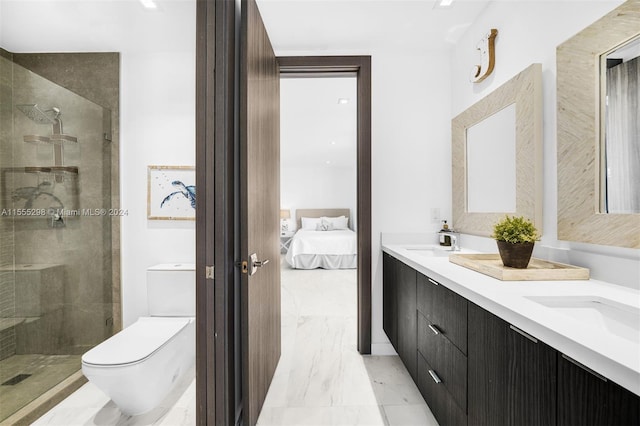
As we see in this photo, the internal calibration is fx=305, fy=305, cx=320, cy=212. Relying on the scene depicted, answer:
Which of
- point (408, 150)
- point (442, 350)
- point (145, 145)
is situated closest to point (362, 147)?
point (408, 150)

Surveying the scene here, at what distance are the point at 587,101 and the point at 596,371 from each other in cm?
113

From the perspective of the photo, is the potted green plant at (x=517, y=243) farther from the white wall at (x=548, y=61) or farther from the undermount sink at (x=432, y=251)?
the undermount sink at (x=432, y=251)

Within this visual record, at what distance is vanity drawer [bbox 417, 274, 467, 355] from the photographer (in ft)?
3.75

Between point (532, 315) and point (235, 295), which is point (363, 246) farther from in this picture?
point (532, 315)

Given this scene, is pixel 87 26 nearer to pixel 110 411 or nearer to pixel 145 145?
pixel 145 145

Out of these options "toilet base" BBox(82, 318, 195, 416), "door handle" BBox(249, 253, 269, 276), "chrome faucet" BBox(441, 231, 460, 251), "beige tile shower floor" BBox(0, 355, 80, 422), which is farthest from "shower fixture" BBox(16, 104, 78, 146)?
"chrome faucet" BBox(441, 231, 460, 251)

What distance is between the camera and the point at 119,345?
827mm

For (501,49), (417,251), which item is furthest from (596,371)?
(501,49)

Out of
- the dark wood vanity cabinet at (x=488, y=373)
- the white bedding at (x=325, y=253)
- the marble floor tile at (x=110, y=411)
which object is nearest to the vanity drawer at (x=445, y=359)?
the dark wood vanity cabinet at (x=488, y=373)

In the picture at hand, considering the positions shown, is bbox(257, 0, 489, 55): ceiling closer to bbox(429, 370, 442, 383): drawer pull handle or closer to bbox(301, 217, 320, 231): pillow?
bbox(429, 370, 442, 383): drawer pull handle

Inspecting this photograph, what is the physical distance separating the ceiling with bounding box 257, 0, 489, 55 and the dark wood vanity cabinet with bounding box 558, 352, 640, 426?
1978mm

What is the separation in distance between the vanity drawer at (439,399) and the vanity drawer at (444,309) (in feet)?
0.78

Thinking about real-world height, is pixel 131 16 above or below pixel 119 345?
above

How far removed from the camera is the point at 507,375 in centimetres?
88
